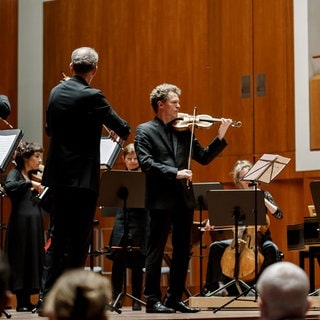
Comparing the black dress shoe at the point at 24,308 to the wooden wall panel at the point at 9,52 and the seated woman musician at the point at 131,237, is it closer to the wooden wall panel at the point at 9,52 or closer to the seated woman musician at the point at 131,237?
the seated woman musician at the point at 131,237

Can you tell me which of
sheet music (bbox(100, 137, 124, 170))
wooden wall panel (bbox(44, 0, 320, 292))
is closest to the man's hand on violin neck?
sheet music (bbox(100, 137, 124, 170))

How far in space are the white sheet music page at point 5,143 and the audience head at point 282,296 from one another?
3654mm

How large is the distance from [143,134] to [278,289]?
3.91 meters

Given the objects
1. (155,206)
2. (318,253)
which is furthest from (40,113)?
(155,206)

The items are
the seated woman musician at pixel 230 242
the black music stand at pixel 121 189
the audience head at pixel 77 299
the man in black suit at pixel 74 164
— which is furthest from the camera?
the seated woman musician at pixel 230 242

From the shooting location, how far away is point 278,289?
8.50 feet

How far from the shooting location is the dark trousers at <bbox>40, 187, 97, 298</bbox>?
17.8ft

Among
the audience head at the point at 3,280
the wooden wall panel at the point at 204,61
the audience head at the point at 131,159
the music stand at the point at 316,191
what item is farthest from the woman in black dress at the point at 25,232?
the audience head at the point at 3,280

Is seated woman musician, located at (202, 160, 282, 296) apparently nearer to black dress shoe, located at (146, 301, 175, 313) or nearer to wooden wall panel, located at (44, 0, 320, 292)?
wooden wall panel, located at (44, 0, 320, 292)

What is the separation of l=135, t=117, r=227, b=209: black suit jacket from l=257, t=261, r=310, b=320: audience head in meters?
3.59

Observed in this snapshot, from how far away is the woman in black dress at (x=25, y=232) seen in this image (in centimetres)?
761

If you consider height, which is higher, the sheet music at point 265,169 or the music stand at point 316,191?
the sheet music at point 265,169

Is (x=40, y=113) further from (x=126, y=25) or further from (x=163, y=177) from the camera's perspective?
(x=163, y=177)

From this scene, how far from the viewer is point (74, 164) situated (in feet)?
17.8
